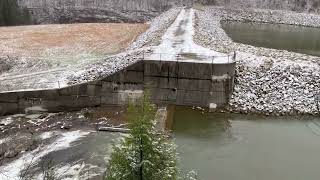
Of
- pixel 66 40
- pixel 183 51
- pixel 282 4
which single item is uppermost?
pixel 282 4

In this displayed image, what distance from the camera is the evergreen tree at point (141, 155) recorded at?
920 centimetres

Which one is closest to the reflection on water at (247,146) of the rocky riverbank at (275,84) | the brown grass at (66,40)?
the rocky riverbank at (275,84)

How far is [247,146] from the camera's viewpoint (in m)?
18.6

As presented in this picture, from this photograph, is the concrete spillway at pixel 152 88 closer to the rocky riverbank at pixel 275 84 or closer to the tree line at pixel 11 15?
the rocky riverbank at pixel 275 84

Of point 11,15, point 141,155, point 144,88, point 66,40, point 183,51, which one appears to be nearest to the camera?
point 141,155

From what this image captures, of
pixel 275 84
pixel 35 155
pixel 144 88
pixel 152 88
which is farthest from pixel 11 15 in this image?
pixel 35 155

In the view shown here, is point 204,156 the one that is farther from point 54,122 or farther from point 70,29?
point 70,29

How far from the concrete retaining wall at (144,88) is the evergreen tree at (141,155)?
13.9 meters

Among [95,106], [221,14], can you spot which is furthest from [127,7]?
[95,106]

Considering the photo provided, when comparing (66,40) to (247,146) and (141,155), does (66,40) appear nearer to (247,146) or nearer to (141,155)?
(247,146)

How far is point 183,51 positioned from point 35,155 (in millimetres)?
12785

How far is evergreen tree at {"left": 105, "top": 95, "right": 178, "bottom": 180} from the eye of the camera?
920 cm

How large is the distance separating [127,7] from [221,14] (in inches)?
624

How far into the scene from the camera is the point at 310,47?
41281 millimetres
